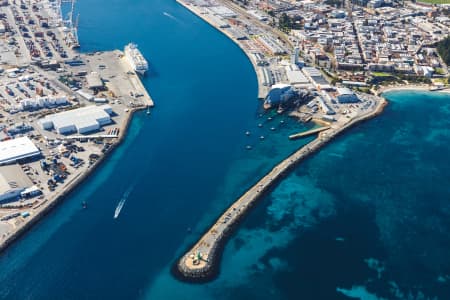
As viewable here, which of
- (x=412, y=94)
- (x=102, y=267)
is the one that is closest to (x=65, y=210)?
(x=102, y=267)

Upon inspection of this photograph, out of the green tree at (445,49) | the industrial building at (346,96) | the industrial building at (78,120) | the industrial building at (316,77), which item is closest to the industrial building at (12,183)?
the industrial building at (78,120)

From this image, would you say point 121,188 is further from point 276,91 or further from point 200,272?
point 276,91

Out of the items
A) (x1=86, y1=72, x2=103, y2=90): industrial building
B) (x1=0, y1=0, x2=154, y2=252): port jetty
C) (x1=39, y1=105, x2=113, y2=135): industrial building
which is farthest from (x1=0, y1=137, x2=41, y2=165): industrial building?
(x1=86, y1=72, x2=103, y2=90): industrial building

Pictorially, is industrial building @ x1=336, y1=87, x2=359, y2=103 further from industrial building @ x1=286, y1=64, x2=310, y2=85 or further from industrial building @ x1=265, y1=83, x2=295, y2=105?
industrial building @ x1=265, y1=83, x2=295, y2=105

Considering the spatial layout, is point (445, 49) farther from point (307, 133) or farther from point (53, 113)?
point (53, 113)

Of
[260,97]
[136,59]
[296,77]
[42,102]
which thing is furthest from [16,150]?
[296,77]

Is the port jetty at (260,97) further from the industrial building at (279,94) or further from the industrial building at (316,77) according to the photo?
the industrial building at (279,94)

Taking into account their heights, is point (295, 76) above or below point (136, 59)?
above
